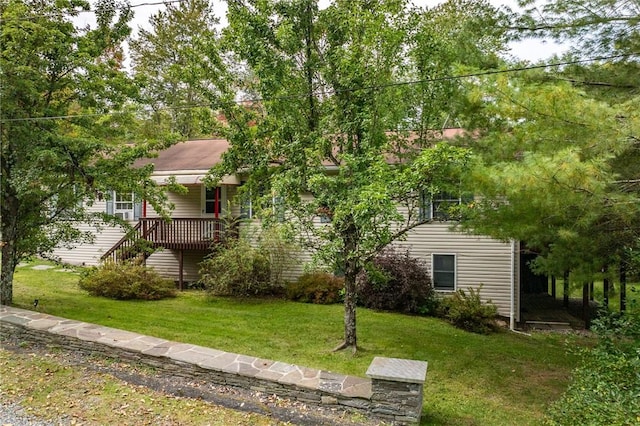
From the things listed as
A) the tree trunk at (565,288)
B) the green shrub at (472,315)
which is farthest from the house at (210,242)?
the tree trunk at (565,288)

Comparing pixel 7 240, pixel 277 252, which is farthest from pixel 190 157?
pixel 7 240

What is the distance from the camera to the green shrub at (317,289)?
39.3 feet

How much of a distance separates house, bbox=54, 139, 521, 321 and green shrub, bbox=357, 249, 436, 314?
818mm

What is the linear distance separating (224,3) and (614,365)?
26.0 ft

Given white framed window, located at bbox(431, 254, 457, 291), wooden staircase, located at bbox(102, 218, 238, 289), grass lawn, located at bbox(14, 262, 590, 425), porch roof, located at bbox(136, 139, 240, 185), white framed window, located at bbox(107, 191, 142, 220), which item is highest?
porch roof, located at bbox(136, 139, 240, 185)

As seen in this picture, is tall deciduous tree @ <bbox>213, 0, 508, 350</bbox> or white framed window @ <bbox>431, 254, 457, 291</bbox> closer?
tall deciduous tree @ <bbox>213, 0, 508, 350</bbox>

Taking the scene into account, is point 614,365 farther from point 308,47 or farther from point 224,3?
point 224,3

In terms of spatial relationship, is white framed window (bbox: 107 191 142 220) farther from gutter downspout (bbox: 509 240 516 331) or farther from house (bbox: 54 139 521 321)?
gutter downspout (bbox: 509 240 516 331)

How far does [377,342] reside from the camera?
8.45 meters

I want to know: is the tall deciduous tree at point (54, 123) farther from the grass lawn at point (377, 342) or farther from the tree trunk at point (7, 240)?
the grass lawn at point (377, 342)

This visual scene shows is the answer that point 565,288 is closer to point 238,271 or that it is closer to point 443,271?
point 443,271

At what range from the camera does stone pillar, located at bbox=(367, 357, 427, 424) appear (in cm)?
452

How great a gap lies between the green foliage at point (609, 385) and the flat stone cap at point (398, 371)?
131cm

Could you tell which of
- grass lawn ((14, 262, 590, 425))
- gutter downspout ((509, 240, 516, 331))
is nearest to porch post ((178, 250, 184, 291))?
grass lawn ((14, 262, 590, 425))
